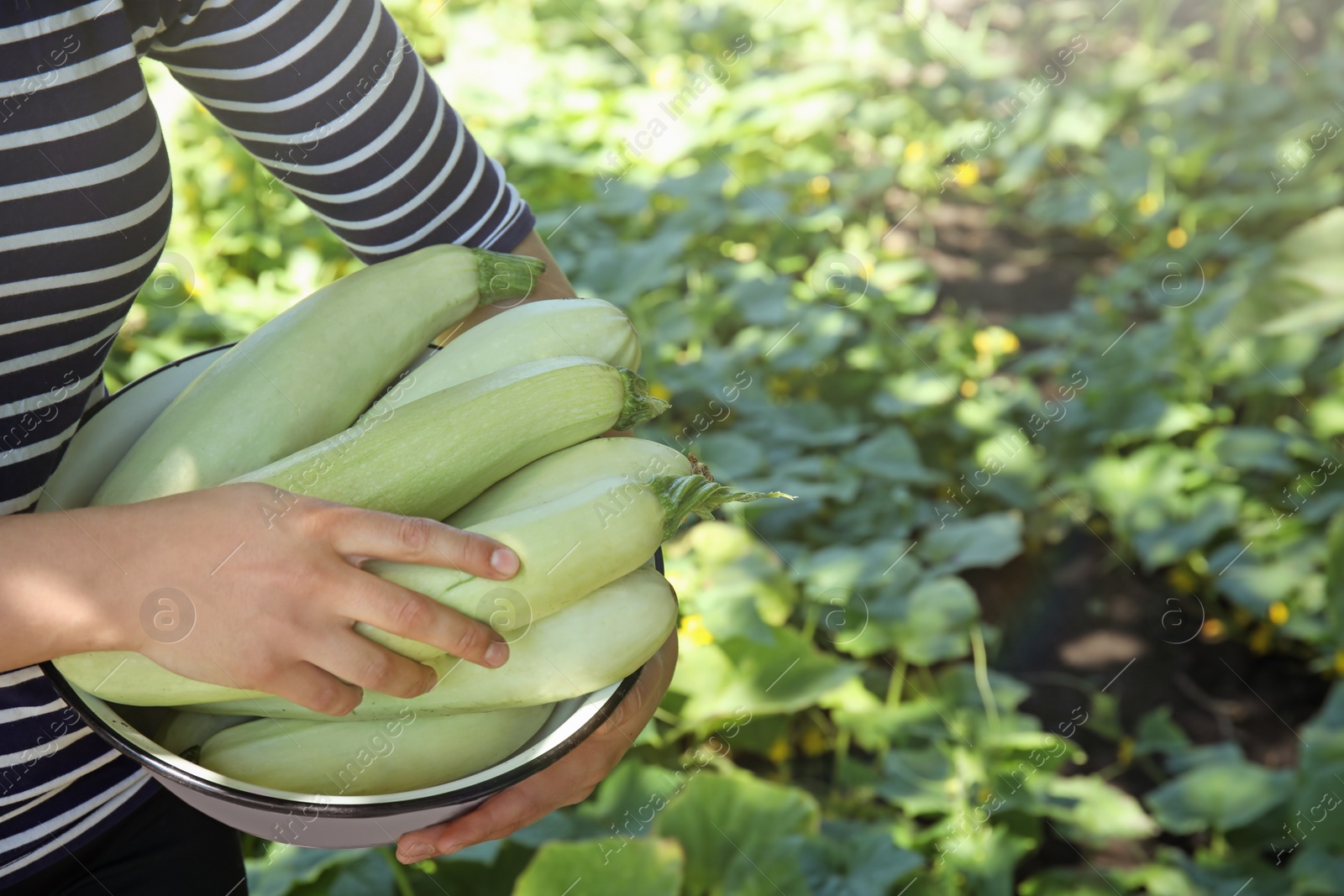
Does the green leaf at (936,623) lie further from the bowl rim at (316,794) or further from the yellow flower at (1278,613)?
the bowl rim at (316,794)

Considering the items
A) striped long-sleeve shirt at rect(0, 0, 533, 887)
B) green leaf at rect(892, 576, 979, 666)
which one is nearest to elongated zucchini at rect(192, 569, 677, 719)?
striped long-sleeve shirt at rect(0, 0, 533, 887)

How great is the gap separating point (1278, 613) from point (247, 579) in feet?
7.02

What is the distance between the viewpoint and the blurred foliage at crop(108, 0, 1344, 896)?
1.70m

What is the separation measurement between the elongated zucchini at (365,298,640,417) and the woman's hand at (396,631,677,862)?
0.24 meters

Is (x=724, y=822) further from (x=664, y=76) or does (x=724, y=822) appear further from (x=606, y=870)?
(x=664, y=76)

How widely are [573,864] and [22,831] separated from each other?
0.65m

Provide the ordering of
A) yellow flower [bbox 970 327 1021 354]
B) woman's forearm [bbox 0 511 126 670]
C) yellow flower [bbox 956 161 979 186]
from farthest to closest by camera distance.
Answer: yellow flower [bbox 956 161 979 186] → yellow flower [bbox 970 327 1021 354] → woman's forearm [bbox 0 511 126 670]

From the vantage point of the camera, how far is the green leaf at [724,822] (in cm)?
154

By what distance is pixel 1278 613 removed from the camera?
2.17 m

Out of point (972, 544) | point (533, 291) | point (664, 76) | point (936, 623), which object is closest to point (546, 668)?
point (533, 291)

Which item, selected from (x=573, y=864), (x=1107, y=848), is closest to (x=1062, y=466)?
(x=1107, y=848)

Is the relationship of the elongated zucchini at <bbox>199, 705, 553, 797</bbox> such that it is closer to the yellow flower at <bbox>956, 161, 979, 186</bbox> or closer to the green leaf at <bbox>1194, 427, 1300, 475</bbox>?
the green leaf at <bbox>1194, 427, 1300, 475</bbox>

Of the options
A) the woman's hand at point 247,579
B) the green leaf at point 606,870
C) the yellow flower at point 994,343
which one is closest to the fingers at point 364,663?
the woman's hand at point 247,579

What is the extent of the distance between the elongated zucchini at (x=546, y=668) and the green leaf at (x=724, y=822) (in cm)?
89
